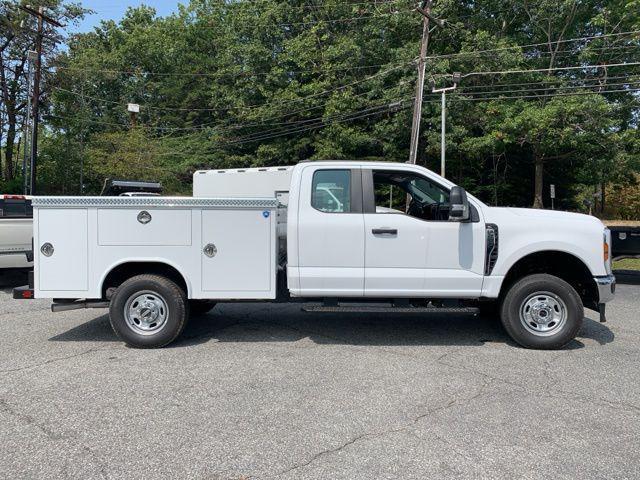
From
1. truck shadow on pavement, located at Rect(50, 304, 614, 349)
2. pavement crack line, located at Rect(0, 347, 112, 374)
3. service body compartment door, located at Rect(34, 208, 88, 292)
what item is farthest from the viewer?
truck shadow on pavement, located at Rect(50, 304, 614, 349)

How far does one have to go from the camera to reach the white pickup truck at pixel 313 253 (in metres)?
5.89

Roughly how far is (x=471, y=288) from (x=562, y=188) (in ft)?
119

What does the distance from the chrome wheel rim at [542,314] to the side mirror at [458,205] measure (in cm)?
126

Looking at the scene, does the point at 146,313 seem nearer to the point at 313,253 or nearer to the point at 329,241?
the point at 313,253

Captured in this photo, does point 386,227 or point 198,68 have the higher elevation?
point 198,68

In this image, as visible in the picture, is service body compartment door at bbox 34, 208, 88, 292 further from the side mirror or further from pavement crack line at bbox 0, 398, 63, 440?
the side mirror

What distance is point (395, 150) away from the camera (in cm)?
2997

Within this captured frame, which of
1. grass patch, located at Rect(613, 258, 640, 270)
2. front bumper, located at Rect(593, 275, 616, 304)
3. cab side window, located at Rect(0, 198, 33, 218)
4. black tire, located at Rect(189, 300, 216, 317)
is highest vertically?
cab side window, located at Rect(0, 198, 33, 218)

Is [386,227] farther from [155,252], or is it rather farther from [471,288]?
[155,252]

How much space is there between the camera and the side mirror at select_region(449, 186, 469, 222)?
5.68 metres

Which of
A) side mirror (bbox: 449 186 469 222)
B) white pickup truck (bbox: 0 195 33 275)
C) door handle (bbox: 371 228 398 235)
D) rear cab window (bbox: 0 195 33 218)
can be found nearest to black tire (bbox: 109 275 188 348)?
door handle (bbox: 371 228 398 235)

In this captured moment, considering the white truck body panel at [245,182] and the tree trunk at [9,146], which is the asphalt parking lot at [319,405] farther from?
the tree trunk at [9,146]

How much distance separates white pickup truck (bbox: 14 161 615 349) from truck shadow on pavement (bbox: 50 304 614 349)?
0.60 metres

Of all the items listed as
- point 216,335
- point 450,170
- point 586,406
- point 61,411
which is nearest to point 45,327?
point 216,335
